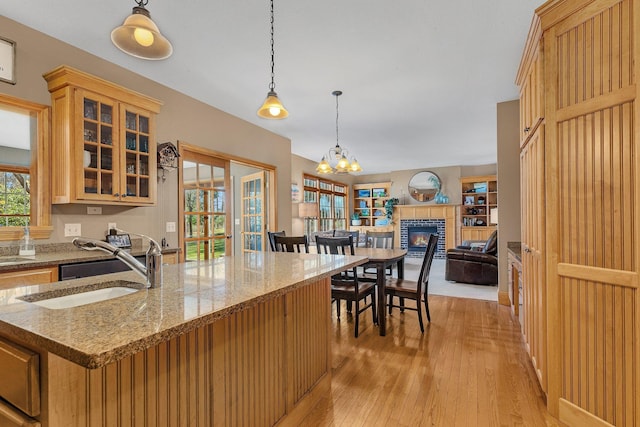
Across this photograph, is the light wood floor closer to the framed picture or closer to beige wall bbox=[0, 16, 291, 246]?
beige wall bbox=[0, 16, 291, 246]

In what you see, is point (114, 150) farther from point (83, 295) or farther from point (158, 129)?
point (83, 295)

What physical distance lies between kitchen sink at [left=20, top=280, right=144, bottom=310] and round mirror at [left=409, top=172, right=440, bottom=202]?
8.95m

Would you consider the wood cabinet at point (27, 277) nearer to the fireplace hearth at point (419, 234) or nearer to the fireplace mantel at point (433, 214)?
the fireplace hearth at point (419, 234)

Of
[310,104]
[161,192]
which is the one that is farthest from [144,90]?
[310,104]

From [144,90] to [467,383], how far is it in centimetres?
383

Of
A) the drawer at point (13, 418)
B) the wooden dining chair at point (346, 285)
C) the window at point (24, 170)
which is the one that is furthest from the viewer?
the wooden dining chair at point (346, 285)

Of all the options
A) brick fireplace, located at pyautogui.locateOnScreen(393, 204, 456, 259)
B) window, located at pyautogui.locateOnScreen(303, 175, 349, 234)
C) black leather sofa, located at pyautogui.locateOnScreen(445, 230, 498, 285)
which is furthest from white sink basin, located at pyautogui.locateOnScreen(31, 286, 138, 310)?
brick fireplace, located at pyautogui.locateOnScreen(393, 204, 456, 259)

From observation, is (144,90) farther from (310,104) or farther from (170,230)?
(310,104)

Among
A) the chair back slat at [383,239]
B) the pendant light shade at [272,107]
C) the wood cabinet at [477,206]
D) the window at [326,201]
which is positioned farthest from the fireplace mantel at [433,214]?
the pendant light shade at [272,107]

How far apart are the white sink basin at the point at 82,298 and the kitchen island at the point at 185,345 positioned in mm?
28

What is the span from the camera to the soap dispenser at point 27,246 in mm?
2345

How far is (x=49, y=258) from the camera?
7.27ft

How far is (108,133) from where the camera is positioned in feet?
9.02

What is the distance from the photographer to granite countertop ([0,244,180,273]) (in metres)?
1.99
